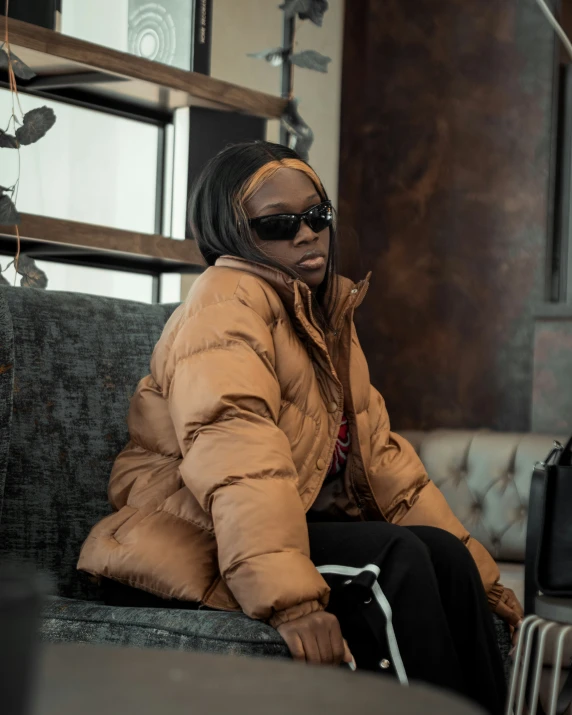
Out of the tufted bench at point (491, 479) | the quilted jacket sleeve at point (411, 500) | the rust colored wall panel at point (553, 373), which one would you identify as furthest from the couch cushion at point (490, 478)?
the quilted jacket sleeve at point (411, 500)

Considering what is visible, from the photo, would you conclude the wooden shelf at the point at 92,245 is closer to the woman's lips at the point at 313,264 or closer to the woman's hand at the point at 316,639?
the woman's lips at the point at 313,264

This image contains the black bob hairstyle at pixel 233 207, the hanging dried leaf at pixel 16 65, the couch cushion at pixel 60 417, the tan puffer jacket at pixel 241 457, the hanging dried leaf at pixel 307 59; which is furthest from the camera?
the hanging dried leaf at pixel 307 59

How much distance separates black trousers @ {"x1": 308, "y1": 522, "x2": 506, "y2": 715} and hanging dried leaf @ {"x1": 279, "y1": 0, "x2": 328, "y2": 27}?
5.77 feet

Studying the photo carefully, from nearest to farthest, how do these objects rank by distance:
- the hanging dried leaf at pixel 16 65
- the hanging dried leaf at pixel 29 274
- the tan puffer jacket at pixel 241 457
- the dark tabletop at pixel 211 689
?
the dark tabletop at pixel 211 689 < the tan puffer jacket at pixel 241 457 < the hanging dried leaf at pixel 16 65 < the hanging dried leaf at pixel 29 274

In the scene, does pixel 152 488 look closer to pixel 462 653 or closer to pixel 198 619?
pixel 198 619

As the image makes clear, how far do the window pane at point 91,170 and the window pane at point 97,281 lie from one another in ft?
0.45

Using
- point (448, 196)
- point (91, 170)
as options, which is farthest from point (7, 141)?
point (448, 196)

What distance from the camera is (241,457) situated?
129 cm

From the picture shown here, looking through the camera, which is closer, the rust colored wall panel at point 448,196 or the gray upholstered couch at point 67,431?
the gray upholstered couch at point 67,431

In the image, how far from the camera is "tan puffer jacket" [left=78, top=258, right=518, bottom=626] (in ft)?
4.09

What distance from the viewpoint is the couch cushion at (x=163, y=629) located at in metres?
1.14

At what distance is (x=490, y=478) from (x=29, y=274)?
1.41 metres

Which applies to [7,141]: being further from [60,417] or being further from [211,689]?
[211,689]

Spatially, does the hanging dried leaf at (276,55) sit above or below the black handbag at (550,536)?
above
